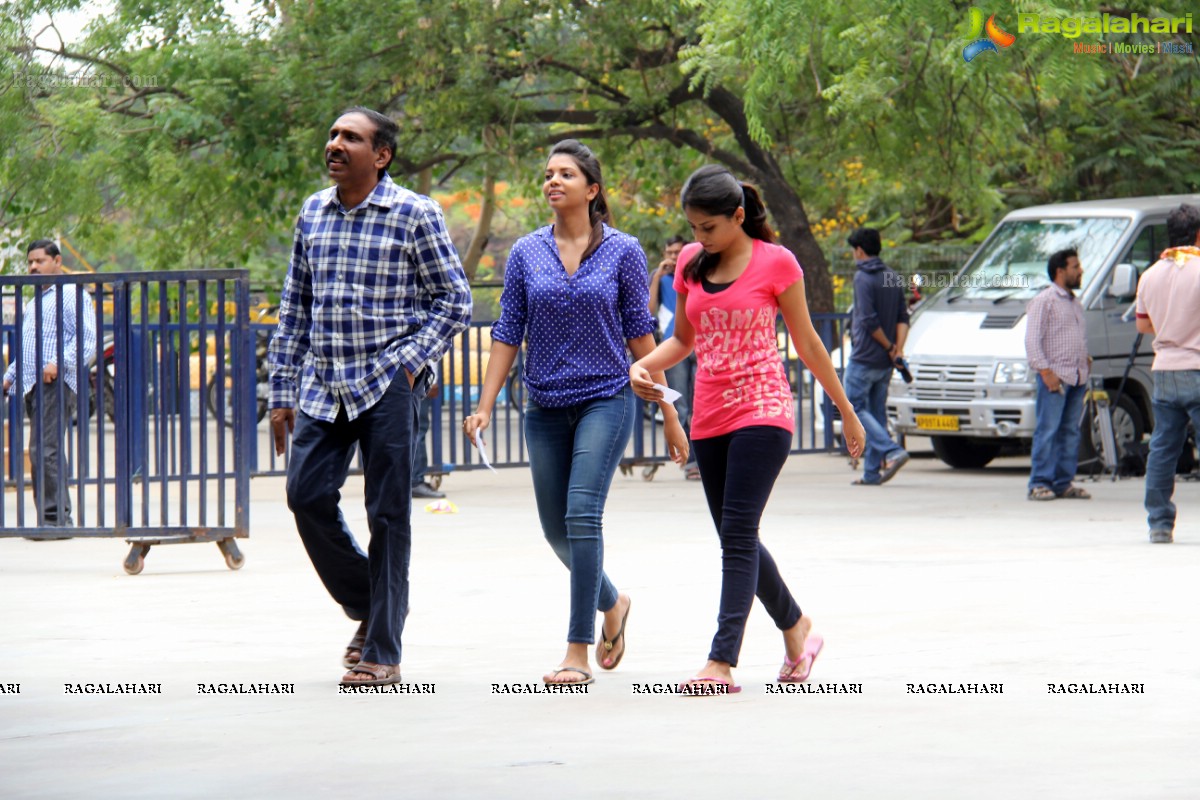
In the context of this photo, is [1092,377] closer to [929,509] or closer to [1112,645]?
[929,509]

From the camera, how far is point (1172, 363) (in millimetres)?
10844

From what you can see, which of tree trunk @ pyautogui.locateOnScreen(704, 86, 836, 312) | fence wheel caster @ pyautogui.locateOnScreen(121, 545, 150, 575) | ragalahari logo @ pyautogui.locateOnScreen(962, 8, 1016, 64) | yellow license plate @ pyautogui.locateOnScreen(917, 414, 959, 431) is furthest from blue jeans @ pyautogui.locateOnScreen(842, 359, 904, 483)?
fence wheel caster @ pyautogui.locateOnScreen(121, 545, 150, 575)

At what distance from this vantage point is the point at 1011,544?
10.9 m

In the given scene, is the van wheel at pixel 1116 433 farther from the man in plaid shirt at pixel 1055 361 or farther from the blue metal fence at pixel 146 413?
the blue metal fence at pixel 146 413

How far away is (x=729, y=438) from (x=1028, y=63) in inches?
341

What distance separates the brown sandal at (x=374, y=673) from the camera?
20.8 ft

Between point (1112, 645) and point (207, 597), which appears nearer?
point (1112, 645)

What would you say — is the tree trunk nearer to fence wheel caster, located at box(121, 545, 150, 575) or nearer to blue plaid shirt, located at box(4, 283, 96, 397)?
blue plaid shirt, located at box(4, 283, 96, 397)

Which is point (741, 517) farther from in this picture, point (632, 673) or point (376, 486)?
point (376, 486)

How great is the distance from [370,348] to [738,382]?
1178 mm

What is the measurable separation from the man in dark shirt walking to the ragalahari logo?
5.22 feet

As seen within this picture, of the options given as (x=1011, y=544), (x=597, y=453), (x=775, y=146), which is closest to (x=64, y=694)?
(x=597, y=453)

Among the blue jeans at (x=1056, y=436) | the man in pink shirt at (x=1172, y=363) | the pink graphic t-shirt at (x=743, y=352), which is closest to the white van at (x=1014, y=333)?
the blue jeans at (x=1056, y=436)

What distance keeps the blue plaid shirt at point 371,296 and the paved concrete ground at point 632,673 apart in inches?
39.0
